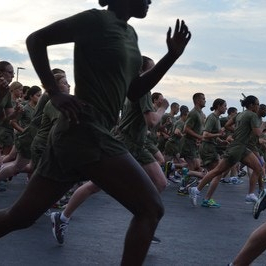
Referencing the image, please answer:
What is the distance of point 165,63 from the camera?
3951 millimetres

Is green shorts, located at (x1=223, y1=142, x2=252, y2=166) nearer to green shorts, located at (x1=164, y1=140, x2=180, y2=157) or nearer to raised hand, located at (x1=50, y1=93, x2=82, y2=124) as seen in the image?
green shorts, located at (x1=164, y1=140, x2=180, y2=157)

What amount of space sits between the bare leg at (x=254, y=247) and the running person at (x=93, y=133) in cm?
105

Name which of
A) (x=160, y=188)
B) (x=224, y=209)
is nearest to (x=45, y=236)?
(x=160, y=188)

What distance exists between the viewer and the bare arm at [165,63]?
384cm

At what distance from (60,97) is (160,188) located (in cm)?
345

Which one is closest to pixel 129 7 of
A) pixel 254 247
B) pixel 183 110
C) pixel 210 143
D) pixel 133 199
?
pixel 133 199

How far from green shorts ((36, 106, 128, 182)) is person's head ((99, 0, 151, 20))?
1.92ft

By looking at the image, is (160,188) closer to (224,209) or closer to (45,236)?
(45,236)

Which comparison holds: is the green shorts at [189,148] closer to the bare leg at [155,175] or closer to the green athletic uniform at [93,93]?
the bare leg at [155,175]

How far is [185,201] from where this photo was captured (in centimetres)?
1146

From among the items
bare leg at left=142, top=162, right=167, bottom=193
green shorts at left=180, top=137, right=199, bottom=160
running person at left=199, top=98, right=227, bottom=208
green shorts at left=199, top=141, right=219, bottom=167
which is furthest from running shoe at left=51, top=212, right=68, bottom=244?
green shorts at left=180, top=137, right=199, bottom=160

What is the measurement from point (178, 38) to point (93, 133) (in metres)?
0.74

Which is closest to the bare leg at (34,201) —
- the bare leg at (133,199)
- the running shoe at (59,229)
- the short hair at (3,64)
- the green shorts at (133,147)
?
the bare leg at (133,199)

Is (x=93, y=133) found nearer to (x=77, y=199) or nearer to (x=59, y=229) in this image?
(x=59, y=229)
